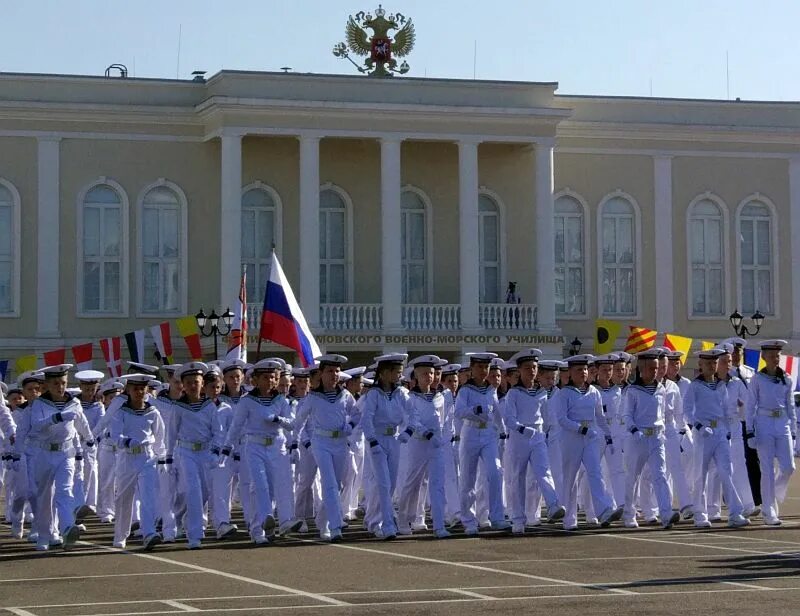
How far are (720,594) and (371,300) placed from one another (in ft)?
99.9

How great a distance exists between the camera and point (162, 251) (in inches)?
1666

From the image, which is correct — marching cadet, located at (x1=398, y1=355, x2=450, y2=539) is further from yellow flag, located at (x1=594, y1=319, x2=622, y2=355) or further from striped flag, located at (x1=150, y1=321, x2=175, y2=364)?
yellow flag, located at (x1=594, y1=319, x2=622, y2=355)

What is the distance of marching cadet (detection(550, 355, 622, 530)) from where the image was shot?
19734mm

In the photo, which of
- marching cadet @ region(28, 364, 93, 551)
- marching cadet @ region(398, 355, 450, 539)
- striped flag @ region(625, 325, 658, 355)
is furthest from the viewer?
striped flag @ region(625, 325, 658, 355)

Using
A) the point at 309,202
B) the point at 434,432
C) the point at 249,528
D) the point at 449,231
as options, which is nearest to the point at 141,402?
the point at 249,528

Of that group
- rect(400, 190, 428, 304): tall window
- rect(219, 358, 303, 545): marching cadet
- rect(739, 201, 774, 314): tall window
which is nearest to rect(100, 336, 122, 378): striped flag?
rect(400, 190, 428, 304): tall window

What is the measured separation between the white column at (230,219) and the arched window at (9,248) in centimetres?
456

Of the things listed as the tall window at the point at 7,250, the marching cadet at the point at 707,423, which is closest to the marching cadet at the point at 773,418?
the marching cadet at the point at 707,423

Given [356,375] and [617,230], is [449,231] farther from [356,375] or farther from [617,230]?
[356,375]

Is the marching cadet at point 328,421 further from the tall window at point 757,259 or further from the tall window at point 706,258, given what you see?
the tall window at point 757,259

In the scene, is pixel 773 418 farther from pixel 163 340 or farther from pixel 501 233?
pixel 501 233

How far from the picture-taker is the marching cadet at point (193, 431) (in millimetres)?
18078

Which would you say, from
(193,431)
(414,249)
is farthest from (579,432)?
(414,249)

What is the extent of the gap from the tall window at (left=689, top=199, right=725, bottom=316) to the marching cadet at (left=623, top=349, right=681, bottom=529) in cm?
2539
